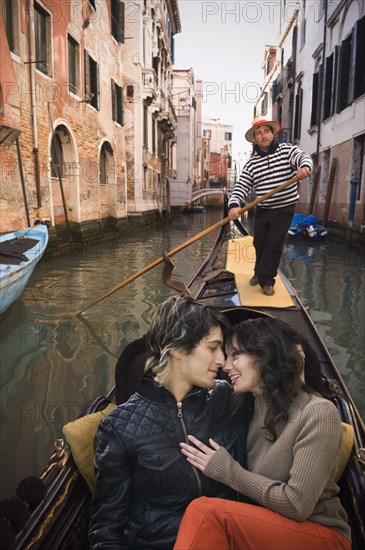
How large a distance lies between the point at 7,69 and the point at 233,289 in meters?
4.15

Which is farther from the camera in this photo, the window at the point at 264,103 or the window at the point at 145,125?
the window at the point at 264,103

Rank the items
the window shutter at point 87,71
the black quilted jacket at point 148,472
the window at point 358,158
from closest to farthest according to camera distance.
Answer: the black quilted jacket at point 148,472, the window at point 358,158, the window shutter at point 87,71

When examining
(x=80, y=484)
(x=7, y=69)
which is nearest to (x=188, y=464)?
(x=80, y=484)

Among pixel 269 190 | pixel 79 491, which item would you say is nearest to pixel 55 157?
pixel 269 190

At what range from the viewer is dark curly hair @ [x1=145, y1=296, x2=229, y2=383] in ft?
3.26

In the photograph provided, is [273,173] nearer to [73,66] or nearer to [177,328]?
[177,328]

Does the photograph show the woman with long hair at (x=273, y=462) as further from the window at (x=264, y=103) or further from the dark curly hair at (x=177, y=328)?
the window at (x=264, y=103)

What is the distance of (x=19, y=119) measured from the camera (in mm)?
5695

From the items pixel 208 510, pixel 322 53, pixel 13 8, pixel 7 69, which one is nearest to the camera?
pixel 208 510

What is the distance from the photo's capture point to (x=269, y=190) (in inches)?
110

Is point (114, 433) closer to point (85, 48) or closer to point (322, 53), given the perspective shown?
point (85, 48)

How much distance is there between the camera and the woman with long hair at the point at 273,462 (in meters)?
0.82

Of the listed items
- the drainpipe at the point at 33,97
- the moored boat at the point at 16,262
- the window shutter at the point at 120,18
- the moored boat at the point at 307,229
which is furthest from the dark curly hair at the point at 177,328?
the window shutter at the point at 120,18

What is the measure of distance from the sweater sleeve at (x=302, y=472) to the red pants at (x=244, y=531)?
27 mm
